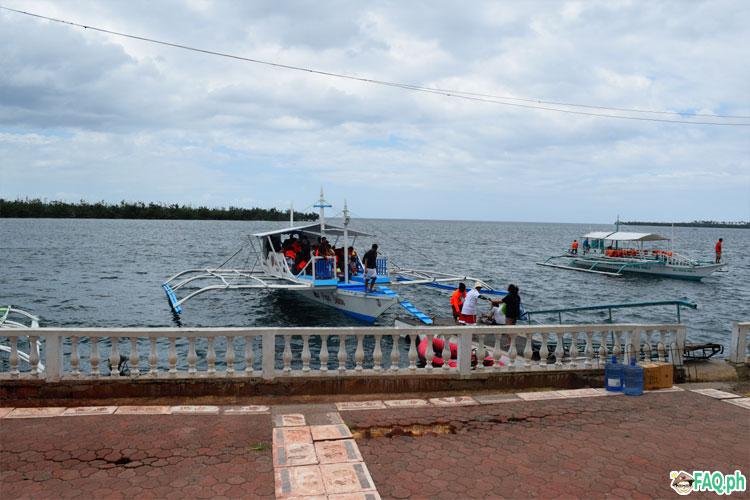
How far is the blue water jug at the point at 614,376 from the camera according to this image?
823cm

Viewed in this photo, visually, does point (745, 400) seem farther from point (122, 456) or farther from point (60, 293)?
point (60, 293)

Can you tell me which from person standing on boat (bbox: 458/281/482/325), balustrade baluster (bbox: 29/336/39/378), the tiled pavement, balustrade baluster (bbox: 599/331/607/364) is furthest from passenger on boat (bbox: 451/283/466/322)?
balustrade baluster (bbox: 29/336/39/378)

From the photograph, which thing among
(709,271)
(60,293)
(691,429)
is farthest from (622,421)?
(709,271)

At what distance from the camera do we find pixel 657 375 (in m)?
8.40

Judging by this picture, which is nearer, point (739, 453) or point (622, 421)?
point (739, 453)

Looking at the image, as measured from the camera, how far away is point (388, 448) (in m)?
5.82

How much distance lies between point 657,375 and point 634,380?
1.96 ft

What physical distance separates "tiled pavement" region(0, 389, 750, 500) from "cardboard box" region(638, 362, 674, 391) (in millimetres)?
831

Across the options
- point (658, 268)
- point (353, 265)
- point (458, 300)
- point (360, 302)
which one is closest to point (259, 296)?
point (353, 265)

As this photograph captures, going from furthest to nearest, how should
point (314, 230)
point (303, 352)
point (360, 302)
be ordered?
1. point (314, 230)
2. point (360, 302)
3. point (303, 352)

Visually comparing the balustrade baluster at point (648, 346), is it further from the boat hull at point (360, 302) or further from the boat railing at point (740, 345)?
the boat hull at point (360, 302)

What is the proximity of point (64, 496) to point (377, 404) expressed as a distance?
3857 millimetres

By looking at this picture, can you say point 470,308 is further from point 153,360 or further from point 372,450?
point 153,360

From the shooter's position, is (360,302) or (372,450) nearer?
(372,450)
